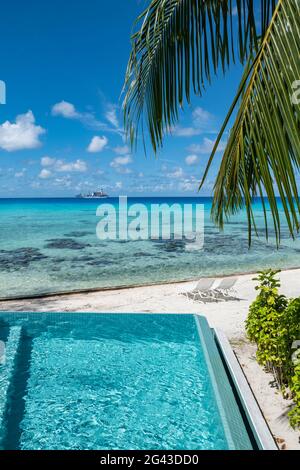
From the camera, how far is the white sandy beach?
14.0 ft

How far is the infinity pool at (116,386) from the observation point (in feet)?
13.9

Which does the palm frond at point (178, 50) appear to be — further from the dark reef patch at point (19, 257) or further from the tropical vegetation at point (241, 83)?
the dark reef patch at point (19, 257)

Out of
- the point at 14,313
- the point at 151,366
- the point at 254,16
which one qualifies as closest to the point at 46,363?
the point at 151,366

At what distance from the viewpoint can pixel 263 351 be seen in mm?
4941

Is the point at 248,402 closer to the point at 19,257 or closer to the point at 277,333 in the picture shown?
the point at 277,333

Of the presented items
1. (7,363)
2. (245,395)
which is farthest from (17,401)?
(245,395)

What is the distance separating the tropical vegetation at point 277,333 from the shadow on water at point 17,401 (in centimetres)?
318

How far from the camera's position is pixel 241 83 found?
4.83 feet

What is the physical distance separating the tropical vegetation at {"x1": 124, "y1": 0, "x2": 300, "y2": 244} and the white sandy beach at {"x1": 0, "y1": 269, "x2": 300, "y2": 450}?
3308mm

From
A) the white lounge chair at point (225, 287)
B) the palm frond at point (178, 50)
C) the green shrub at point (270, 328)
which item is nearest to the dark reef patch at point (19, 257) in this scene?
the white lounge chair at point (225, 287)

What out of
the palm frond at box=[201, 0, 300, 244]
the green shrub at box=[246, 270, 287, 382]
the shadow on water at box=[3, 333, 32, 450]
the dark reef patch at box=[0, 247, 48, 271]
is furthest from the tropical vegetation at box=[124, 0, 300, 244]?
the dark reef patch at box=[0, 247, 48, 271]

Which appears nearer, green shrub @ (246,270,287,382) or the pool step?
green shrub @ (246,270,287,382)

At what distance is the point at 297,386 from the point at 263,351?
61.8 inches

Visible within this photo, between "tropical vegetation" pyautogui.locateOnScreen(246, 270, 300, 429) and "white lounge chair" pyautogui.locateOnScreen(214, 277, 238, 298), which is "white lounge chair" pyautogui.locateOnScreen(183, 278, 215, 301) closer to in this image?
Result: "white lounge chair" pyautogui.locateOnScreen(214, 277, 238, 298)
